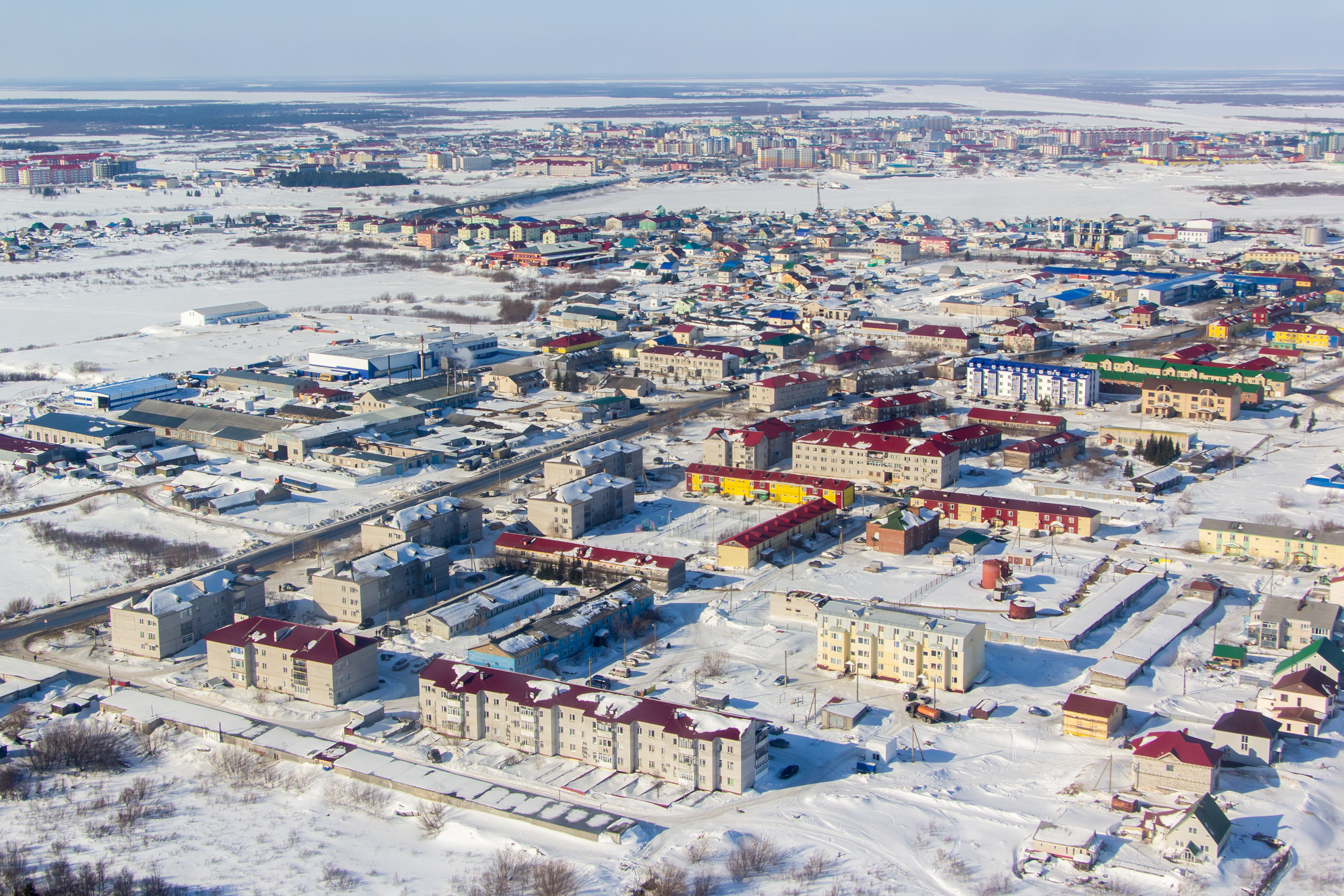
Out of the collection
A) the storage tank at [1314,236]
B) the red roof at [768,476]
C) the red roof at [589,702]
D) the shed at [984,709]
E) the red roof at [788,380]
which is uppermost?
A: the storage tank at [1314,236]

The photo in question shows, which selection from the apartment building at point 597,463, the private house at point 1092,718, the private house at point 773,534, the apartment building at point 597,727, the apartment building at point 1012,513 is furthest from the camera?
the apartment building at point 597,463

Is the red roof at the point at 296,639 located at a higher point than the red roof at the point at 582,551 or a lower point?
higher

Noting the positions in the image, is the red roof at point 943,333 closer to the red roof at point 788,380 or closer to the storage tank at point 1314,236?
the red roof at point 788,380

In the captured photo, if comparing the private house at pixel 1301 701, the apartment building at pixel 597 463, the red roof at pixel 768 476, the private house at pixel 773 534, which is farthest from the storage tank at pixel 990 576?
the apartment building at pixel 597 463

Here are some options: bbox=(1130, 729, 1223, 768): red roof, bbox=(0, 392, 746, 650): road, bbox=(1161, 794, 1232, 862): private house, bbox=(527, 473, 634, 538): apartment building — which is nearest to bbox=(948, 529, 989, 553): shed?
bbox=(527, 473, 634, 538): apartment building

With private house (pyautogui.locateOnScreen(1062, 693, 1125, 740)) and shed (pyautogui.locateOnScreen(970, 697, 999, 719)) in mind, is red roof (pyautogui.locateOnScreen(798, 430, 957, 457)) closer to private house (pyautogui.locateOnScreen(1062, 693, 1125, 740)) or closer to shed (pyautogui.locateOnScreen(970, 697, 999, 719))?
shed (pyautogui.locateOnScreen(970, 697, 999, 719))

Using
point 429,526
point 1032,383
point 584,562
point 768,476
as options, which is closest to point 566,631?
point 584,562

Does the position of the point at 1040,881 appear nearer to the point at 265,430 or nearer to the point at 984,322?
the point at 265,430
